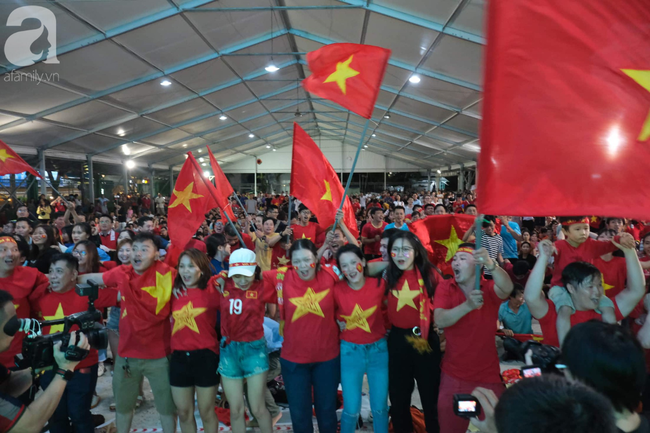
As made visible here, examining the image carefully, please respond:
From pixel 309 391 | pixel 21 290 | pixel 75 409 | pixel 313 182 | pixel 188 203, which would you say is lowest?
pixel 75 409

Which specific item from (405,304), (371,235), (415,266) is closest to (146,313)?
(405,304)

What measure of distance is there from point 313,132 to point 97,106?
17.1 meters

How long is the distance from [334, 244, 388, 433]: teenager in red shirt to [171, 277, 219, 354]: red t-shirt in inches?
38.4

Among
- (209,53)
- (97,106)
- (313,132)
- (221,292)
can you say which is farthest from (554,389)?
(313,132)

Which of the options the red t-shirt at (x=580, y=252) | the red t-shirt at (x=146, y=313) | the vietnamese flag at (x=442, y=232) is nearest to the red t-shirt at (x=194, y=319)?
the red t-shirt at (x=146, y=313)

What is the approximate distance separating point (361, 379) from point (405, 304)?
604mm

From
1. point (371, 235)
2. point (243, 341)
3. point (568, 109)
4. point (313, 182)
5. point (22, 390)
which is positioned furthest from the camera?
point (371, 235)

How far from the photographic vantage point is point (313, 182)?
162 inches

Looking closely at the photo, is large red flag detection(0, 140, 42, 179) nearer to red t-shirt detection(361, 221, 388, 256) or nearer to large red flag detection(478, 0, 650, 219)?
red t-shirt detection(361, 221, 388, 256)

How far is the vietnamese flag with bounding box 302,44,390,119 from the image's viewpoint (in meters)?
3.07

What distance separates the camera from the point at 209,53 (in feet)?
34.2

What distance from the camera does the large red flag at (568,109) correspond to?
171 centimetres

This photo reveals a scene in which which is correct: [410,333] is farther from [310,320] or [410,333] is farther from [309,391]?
[309,391]

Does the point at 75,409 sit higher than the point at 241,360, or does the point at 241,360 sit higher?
the point at 241,360
